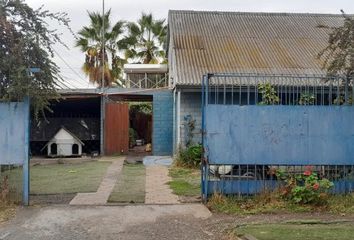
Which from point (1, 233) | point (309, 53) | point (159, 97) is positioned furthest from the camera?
point (159, 97)

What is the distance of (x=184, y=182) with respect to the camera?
13211 mm

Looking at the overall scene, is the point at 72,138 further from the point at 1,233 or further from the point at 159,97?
the point at 1,233

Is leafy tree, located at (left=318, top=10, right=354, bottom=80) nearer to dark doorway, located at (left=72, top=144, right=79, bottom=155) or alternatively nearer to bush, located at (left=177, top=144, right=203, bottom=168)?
bush, located at (left=177, top=144, right=203, bottom=168)

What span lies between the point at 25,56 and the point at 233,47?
1207cm

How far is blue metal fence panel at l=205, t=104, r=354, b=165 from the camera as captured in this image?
9539 mm

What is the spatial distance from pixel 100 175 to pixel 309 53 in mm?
10469

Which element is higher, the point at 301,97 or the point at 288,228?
the point at 301,97

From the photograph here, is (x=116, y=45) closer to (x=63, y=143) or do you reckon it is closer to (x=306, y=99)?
(x=63, y=143)

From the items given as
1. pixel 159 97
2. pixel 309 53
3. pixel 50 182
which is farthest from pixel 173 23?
pixel 50 182

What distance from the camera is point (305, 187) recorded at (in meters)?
9.27

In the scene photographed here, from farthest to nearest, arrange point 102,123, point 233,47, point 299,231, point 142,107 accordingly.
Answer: point 142,107, point 102,123, point 233,47, point 299,231

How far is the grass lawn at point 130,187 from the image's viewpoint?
10508 mm

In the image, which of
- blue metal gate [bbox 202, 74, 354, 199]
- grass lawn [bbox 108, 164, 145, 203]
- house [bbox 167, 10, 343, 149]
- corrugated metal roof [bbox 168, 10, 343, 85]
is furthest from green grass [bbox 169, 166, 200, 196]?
corrugated metal roof [bbox 168, 10, 343, 85]

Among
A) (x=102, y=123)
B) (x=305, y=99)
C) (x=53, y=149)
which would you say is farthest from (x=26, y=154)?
(x=53, y=149)
